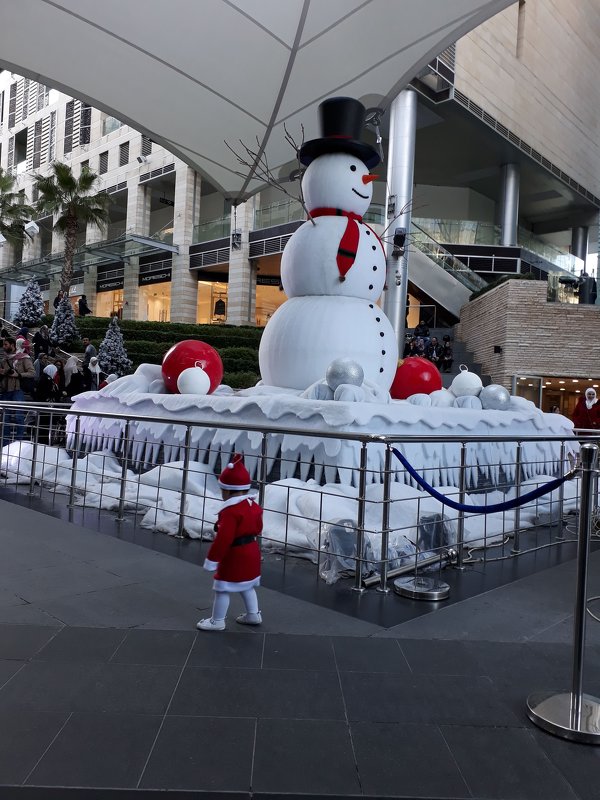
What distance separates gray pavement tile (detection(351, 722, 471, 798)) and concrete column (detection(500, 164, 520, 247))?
1050 inches

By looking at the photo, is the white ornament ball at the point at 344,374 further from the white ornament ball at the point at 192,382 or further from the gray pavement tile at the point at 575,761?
the gray pavement tile at the point at 575,761

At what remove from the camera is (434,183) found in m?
32.2

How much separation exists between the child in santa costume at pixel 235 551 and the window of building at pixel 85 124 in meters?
39.1

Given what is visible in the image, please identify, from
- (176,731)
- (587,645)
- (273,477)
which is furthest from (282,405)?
(176,731)

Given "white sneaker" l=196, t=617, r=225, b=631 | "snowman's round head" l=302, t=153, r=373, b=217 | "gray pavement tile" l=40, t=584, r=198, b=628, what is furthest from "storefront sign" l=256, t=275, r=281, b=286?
"white sneaker" l=196, t=617, r=225, b=631

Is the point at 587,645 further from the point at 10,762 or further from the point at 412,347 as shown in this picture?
the point at 412,347

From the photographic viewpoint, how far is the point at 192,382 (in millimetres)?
7758

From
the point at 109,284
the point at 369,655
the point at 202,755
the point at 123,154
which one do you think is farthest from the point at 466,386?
the point at 123,154

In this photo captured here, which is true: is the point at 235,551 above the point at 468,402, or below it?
below

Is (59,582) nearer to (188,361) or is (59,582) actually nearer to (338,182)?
(188,361)

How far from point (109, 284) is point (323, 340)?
31.3 metres

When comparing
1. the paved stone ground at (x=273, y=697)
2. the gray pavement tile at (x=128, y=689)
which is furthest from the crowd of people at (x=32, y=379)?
the gray pavement tile at (x=128, y=689)

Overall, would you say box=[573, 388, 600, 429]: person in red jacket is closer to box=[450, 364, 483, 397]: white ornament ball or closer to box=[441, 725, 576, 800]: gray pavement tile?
box=[450, 364, 483, 397]: white ornament ball

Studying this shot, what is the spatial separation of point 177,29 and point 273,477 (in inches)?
307
